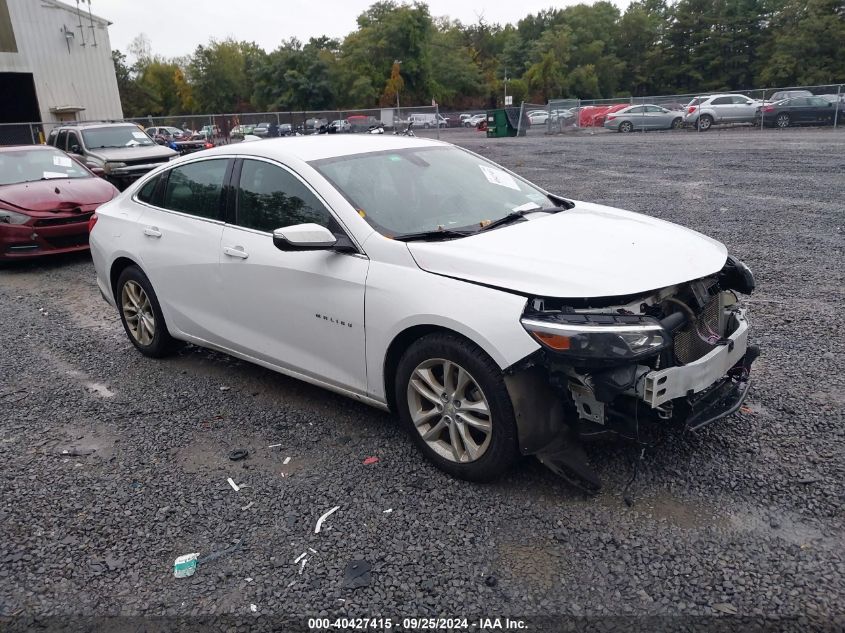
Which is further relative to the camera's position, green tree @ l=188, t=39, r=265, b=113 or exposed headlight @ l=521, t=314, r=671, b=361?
green tree @ l=188, t=39, r=265, b=113

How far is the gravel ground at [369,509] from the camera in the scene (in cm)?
284

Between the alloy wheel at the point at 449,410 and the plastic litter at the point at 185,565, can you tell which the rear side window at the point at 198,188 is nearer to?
the alloy wheel at the point at 449,410

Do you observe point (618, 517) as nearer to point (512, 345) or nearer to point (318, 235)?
point (512, 345)

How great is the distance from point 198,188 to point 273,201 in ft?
2.97

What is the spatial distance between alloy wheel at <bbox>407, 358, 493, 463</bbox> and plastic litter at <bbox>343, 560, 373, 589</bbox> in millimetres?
788

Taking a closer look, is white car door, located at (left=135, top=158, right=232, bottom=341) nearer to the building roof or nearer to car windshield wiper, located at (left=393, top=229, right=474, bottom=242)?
car windshield wiper, located at (left=393, top=229, right=474, bottom=242)

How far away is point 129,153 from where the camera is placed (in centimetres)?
1625

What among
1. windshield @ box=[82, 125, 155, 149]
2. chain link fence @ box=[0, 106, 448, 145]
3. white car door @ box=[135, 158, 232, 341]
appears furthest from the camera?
chain link fence @ box=[0, 106, 448, 145]

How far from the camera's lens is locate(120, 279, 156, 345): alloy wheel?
5.53 metres

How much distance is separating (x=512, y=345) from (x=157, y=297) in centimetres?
323

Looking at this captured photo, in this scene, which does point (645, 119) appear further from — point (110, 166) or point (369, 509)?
point (369, 509)

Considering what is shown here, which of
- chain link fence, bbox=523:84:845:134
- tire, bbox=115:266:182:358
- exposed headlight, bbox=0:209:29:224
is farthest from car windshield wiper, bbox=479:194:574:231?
chain link fence, bbox=523:84:845:134

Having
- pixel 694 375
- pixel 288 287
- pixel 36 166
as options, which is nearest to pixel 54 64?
Answer: pixel 36 166

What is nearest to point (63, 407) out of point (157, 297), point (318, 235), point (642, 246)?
point (157, 297)
